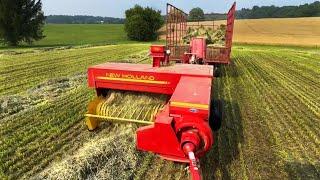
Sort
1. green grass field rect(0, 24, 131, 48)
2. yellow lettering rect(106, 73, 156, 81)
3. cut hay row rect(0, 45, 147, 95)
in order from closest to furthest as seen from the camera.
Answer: yellow lettering rect(106, 73, 156, 81) → cut hay row rect(0, 45, 147, 95) → green grass field rect(0, 24, 131, 48)

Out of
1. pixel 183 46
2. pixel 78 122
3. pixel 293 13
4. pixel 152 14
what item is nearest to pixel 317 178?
pixel 78 122

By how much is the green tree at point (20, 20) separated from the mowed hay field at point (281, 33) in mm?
20523

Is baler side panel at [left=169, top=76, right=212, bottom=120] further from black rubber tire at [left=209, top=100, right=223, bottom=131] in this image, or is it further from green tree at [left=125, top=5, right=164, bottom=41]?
green tree at [left=125, top=5, right=164, bottom=41]

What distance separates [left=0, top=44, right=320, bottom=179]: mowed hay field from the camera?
15.5ft

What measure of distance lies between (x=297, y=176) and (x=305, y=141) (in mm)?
1510

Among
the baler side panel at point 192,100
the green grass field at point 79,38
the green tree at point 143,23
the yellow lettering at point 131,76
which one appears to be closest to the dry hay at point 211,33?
the yellow lettering at point 131,76

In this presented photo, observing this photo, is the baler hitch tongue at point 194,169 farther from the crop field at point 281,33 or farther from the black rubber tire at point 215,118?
the crop field at point 281,33

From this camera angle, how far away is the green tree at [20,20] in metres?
32.6

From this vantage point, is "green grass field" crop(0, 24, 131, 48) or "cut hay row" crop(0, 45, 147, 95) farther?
"green grass field" crop(0, 24, 131, 48)

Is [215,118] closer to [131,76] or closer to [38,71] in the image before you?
[131,76]

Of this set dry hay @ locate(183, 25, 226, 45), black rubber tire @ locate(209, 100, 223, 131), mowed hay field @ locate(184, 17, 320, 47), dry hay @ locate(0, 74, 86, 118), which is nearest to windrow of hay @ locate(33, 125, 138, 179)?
black rubber tire @ locate(209, 100, 223, 131)

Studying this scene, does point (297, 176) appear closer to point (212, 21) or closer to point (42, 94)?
point (42, 94)

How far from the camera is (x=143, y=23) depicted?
1821 inches

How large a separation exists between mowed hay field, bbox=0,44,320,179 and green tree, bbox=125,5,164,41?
36324mm
